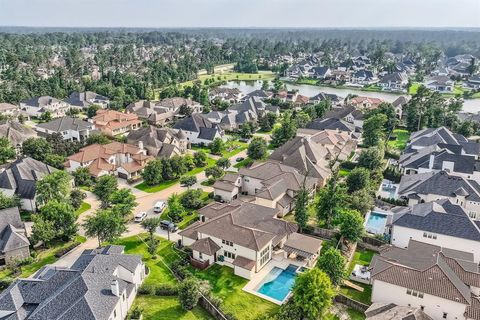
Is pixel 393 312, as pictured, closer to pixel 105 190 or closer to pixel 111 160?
pixel 105 190

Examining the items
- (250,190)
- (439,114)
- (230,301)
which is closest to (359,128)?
(439,114)

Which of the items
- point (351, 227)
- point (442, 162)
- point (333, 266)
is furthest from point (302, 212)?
point (442, 162)

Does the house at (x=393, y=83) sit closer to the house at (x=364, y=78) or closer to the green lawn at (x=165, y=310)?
the house at (x=364, y=78)

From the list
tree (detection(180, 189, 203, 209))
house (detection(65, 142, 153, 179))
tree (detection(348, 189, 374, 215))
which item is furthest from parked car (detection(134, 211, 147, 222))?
tree (detection(348, 189, 374, 215))

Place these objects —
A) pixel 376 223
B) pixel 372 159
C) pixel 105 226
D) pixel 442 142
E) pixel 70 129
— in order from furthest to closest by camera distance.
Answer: pixel 70 129, pixel 442 142, pixel 372 159, pixel 376 223, pixel 105 226

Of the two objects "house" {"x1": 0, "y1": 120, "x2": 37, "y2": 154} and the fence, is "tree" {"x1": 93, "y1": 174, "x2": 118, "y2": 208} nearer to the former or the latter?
"house" {"x1": 0, "y1": 120, "x2": 37, "y2": 154}
